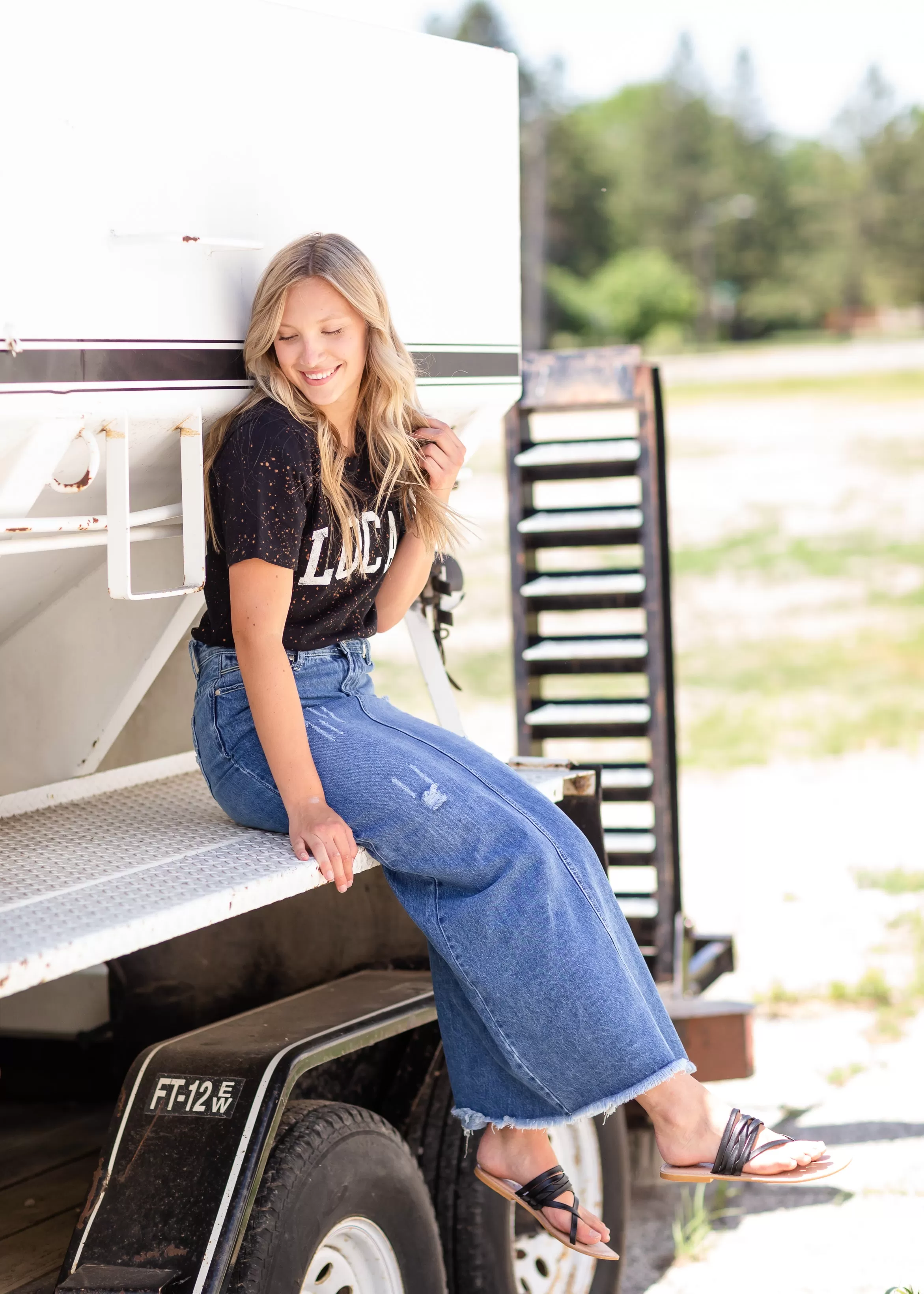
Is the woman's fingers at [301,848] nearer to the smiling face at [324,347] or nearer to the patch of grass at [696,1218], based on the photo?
the smiling face at [324,347]

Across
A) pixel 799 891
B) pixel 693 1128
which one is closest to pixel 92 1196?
pixel 693 1128

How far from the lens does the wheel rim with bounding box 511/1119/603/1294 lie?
11.8 feet

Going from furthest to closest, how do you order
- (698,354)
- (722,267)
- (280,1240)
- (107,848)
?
(722,267), (698,354), (107,848), (280,1240)

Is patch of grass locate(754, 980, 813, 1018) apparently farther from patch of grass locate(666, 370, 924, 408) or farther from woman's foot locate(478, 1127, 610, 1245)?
patch of grass locate(666, 370, 924, 408)

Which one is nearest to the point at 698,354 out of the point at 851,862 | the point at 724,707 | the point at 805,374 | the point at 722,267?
the point at 805,374

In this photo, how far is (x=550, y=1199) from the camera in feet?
9.52

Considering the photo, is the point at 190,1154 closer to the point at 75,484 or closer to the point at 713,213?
the point at 75,484

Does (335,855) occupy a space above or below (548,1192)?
above

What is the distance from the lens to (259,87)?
8.93 feet

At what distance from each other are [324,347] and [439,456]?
1.38 feet

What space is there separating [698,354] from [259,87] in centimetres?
5910

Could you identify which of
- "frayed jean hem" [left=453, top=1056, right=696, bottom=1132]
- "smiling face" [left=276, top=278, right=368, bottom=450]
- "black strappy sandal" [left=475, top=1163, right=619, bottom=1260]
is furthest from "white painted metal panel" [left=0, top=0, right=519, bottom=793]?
"black strappy sandal" [left=475, top=1163, right=619, bottom=1260]

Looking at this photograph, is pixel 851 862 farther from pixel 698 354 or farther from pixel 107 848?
pixel 698 354

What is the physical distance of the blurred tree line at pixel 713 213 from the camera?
78750mm
